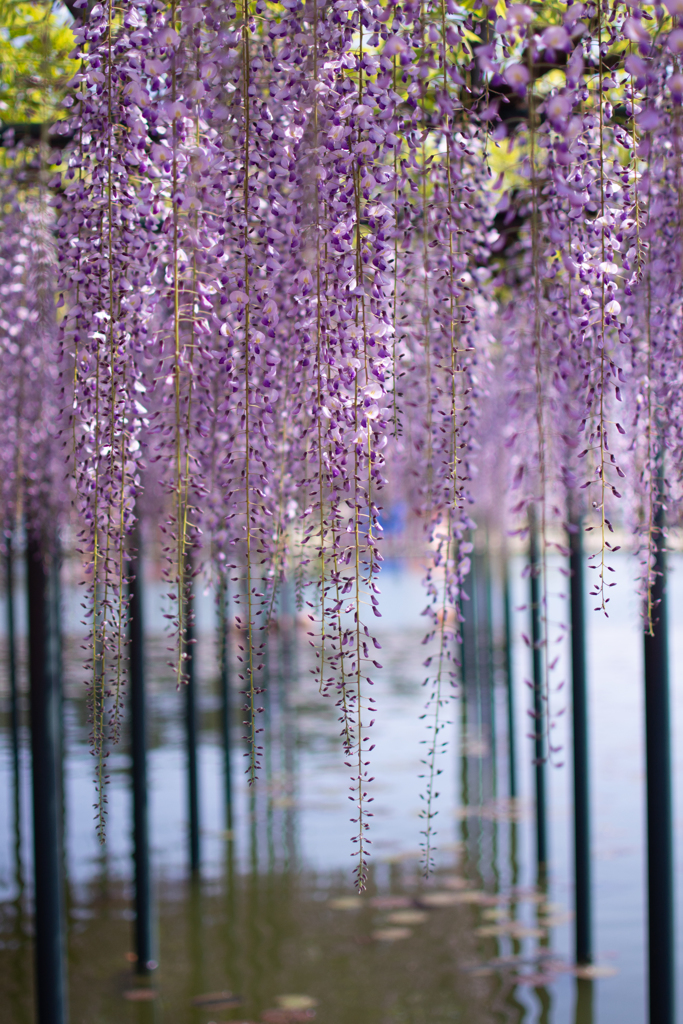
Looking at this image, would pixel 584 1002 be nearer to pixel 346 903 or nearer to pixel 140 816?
pixel 346 903

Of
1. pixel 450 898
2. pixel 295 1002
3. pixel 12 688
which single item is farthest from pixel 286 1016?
pixel 12 688

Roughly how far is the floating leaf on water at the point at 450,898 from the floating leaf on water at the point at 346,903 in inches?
11.3

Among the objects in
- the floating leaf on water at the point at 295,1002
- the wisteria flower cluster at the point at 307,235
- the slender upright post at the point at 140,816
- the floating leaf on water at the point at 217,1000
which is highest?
the wisteria flower cluster at the point at 307,235

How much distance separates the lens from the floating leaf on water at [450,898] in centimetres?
461

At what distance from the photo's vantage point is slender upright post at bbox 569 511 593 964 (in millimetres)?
3803

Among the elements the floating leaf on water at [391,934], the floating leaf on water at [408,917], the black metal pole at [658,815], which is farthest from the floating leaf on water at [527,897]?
the black metal pole at [658,815]

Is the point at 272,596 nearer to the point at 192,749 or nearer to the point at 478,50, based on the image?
the point at 478,50

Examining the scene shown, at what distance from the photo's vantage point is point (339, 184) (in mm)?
1646

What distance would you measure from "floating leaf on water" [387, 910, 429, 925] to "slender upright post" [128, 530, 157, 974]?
1080 millimetres

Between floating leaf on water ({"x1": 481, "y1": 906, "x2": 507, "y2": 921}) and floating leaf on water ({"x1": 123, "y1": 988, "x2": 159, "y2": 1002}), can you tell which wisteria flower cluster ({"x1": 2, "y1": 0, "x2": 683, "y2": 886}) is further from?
floating leaf on water ({"x1": 481, "y1": 906, "x2": 507, "y2": 921})

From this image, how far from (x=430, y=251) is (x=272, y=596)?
1182 mm

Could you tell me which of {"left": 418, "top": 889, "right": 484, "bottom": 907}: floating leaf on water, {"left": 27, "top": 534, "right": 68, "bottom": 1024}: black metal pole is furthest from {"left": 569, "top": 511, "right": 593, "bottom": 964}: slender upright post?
{"left": 27, "top": 534, "right": 68, "bottom": 1024}: black metal pole

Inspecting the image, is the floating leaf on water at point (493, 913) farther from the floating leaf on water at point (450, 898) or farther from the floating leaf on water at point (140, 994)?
the floating leaf on water at point (140, 994)

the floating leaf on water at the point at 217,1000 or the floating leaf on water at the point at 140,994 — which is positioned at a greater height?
the floating leaf on water at the point at 217,1000
